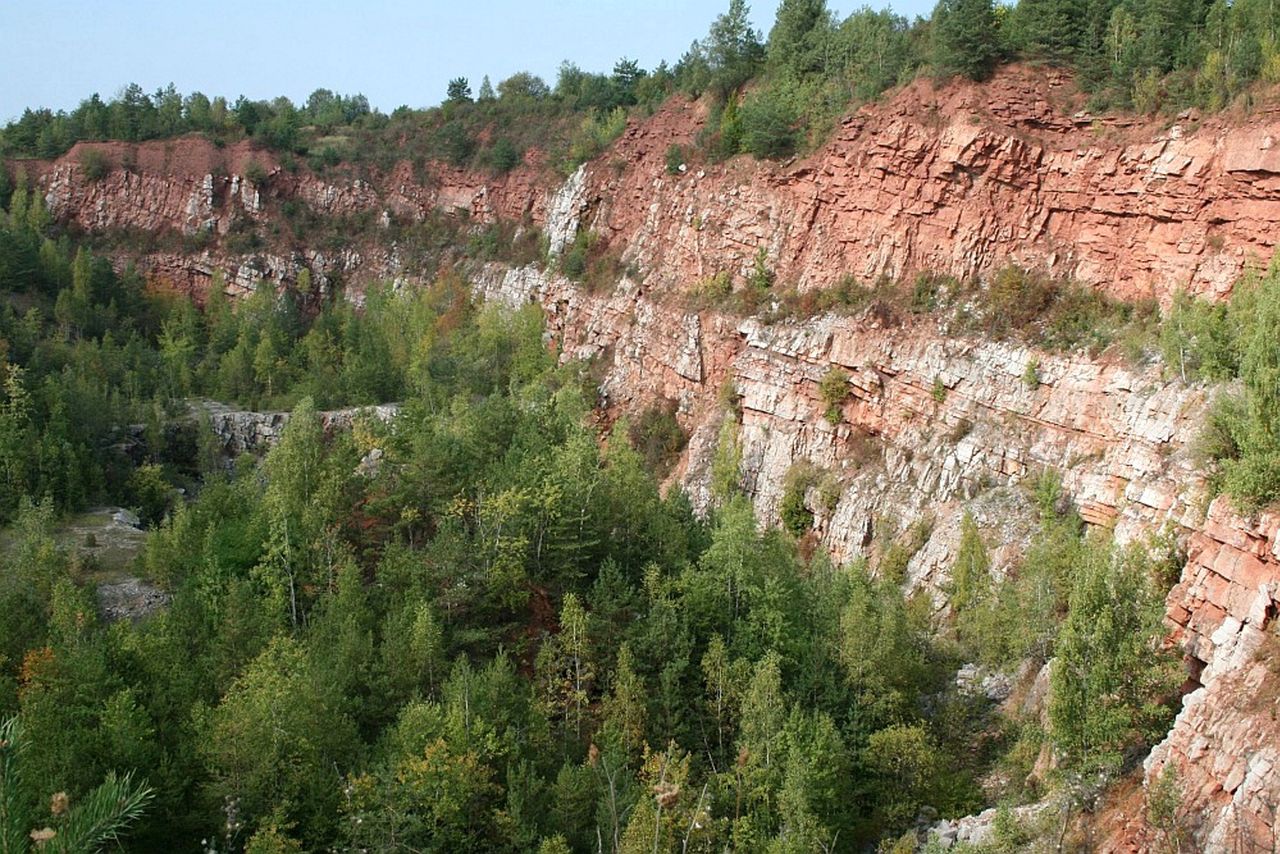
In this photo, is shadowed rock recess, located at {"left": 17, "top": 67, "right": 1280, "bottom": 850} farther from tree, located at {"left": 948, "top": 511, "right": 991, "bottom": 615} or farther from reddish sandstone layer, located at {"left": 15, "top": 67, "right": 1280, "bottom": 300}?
tree, located at {"left": 948, "top": 511, "right": 991, "bottom": 615}

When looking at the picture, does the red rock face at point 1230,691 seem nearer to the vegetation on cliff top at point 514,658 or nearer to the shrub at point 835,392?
the vegetation on cliff top at point 514,658

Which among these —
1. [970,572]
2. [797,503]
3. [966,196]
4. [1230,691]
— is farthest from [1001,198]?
[1230,691]

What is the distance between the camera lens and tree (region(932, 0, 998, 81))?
40000 mm

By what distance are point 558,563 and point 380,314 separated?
39078 mm

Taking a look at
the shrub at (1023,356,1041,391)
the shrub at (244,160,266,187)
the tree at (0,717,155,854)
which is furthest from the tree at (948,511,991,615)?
the shrub at (244,160,266,187)

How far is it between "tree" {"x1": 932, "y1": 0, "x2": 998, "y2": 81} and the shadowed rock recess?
1.09 metres

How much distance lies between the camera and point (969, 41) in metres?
40.1

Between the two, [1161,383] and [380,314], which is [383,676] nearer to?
[1161,383]

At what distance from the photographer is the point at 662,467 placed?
46250 mm

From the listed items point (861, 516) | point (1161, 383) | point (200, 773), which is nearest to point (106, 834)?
point (200, 773)

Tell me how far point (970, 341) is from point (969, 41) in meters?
11.8

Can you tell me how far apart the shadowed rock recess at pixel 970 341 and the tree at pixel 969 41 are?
43.0 inches

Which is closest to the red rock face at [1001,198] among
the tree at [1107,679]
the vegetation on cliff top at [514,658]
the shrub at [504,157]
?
the vegetation on cliff top at [514,658]

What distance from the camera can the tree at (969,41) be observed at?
40000 mm
